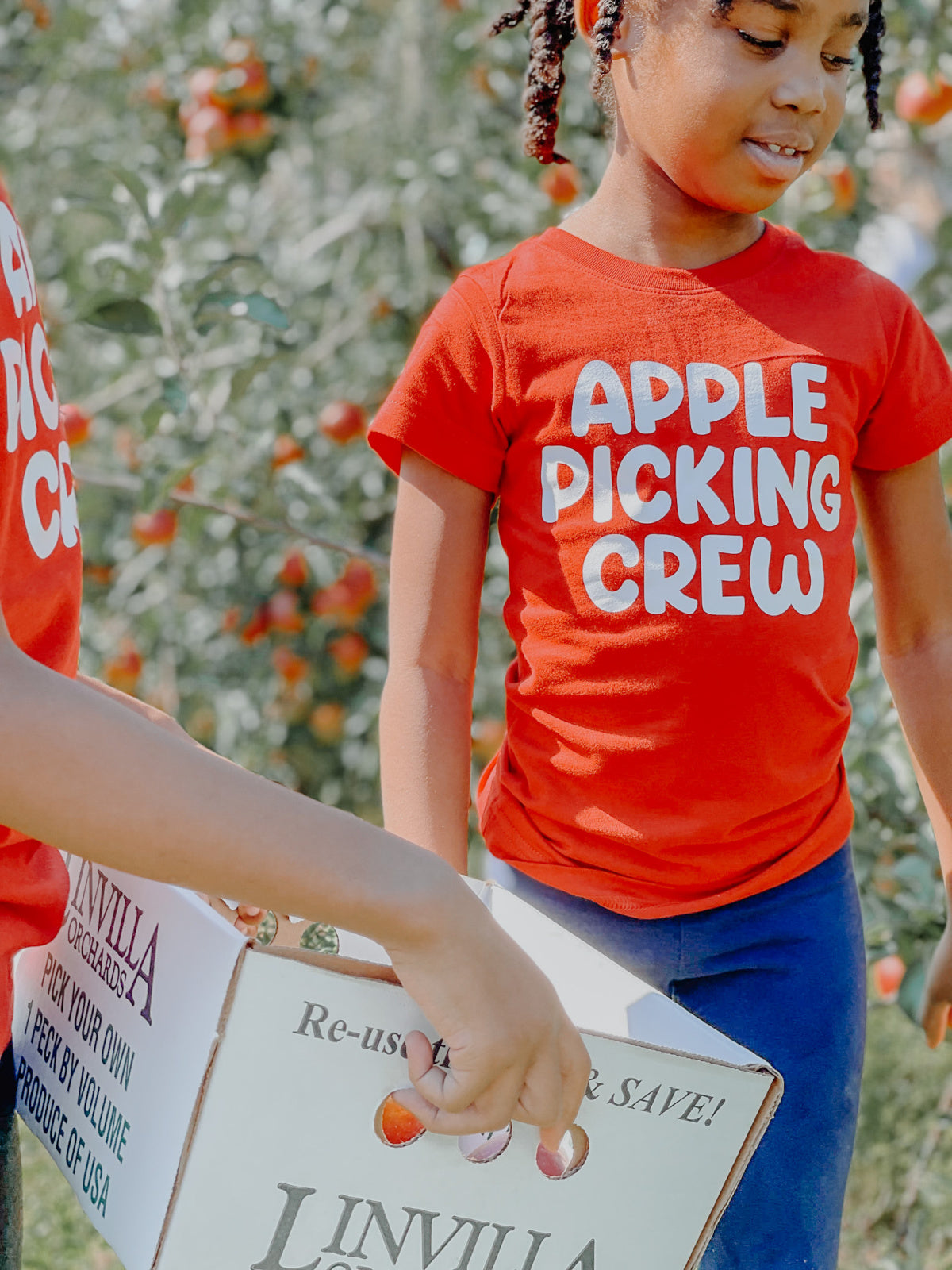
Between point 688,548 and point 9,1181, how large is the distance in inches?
22.8

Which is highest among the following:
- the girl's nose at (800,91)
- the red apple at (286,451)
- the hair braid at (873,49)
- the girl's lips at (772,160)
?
the hair braid at (873,49)

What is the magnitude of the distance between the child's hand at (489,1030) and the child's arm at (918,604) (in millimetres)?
558

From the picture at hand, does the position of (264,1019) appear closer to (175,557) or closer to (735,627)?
(735,627)

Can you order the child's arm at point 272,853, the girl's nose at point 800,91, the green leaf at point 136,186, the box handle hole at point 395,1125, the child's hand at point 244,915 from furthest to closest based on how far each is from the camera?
the green leaf at point 136,186
the girl's nose at point 800,91
the child's hand at point 244,915
the box handle hole at point 395,1125
the child's arm at point 272,853

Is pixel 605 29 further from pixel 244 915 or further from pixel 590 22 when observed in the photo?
pixel 244 915

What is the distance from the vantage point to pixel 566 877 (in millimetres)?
1010

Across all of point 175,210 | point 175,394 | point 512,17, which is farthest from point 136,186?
point 512,17

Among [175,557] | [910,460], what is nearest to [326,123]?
[175,557]

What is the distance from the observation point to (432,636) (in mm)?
1029

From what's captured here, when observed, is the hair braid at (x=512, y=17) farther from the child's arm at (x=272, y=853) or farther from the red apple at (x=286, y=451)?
the red apple at (x=286, y=451)

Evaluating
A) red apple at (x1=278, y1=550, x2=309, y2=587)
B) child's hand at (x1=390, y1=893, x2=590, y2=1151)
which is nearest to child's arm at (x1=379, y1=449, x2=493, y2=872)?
child's hand at (x1=390, y1=893, x2=590, y2=1151)

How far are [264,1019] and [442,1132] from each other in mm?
98

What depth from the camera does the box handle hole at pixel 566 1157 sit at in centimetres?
A: 72

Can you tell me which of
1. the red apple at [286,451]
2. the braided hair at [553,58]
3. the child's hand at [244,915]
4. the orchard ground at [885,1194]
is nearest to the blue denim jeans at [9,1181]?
the child's hand at [244,915]
